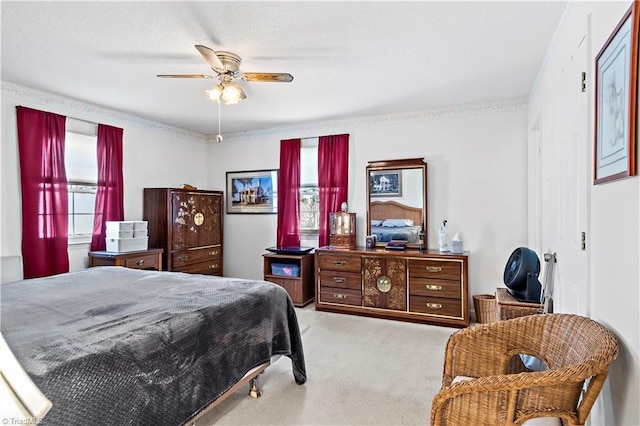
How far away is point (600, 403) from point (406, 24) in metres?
2.34

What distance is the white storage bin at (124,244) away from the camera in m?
4.09

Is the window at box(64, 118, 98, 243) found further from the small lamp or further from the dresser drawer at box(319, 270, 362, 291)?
the small lamp

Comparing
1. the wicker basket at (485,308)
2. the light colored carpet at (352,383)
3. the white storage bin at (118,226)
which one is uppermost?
the white storage bin at (118,226)

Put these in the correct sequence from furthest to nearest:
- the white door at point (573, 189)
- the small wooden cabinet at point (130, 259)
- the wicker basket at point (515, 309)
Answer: the small wooden cabinet at point (130, 259) → the wicker basket at point (515, 309) → the white door at point (573, 189)

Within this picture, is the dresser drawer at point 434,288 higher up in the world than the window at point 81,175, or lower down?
lower down

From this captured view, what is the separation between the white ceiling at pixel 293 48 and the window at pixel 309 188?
3.63ft

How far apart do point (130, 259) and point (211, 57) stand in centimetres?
272

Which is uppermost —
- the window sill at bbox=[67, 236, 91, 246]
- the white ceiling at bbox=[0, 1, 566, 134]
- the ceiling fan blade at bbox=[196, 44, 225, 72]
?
the white ceiling at bbox=[0, 1, 566, 134]

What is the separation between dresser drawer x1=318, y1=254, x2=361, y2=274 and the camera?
4336 mm

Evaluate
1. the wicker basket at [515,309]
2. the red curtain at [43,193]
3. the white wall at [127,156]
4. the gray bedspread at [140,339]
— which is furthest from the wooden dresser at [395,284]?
the red curtain at [43,193]

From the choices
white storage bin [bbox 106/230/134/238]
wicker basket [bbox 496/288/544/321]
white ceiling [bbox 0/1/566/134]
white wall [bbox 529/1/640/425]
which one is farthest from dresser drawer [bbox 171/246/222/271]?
white wall [bbox 529/1/640/425]

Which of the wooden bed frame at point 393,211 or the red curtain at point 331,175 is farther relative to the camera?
the red curtain at point 331,175

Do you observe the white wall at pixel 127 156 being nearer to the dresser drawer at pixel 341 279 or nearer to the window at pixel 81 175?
the window at pixel 81 175

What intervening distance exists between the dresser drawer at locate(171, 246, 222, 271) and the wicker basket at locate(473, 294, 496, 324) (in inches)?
145
